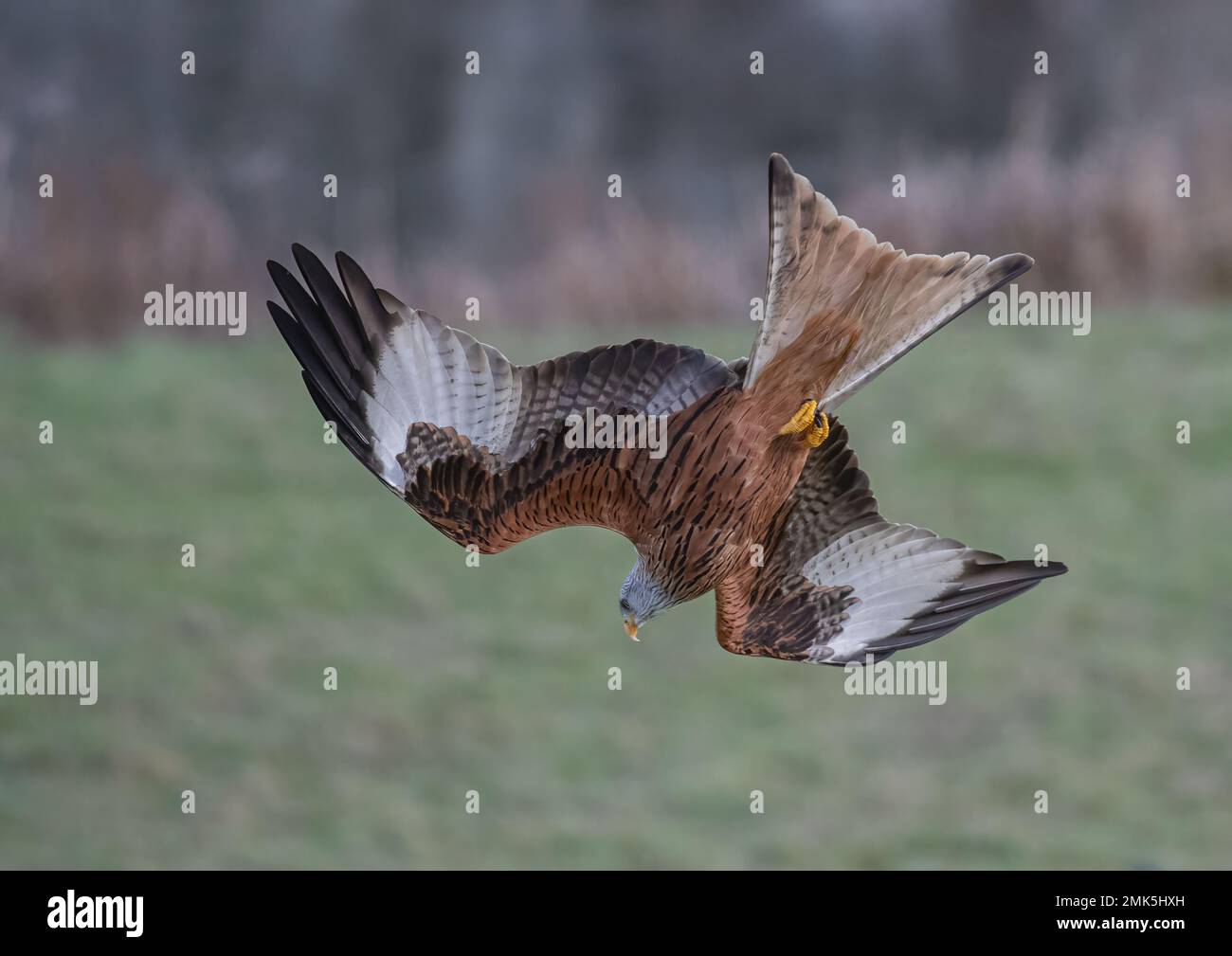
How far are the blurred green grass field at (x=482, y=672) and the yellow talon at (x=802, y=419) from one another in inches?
325

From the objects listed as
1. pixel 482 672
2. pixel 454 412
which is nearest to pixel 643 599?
pixel 454 412

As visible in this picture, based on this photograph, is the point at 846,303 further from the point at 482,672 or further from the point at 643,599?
the point at 482,672

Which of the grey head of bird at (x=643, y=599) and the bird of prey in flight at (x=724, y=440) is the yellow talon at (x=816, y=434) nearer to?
the bird of prey in flight at (x=724, y=440)

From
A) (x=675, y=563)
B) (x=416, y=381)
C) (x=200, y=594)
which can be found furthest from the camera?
A: (x=200, y=594)

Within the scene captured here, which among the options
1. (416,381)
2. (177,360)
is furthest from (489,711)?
(416,381)

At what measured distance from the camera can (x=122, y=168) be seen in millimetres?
9039

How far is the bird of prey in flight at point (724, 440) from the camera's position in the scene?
1.40 metres

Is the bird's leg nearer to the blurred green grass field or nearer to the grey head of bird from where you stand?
the grey head of bird

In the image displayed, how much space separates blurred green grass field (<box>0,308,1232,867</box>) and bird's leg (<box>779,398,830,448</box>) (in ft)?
27.0

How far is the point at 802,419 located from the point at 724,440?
0.07 m

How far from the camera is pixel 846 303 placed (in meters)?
1.41

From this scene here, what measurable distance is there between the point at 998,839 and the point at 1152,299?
3.57 m
